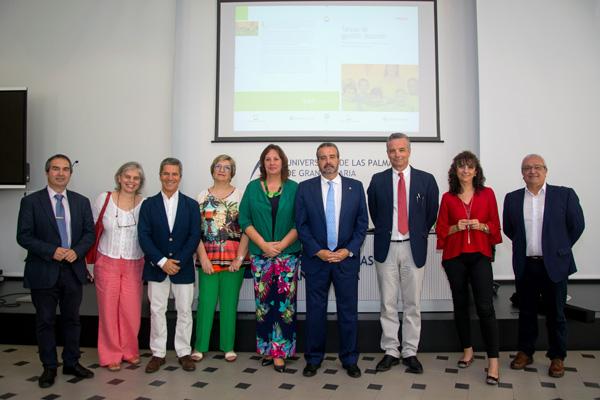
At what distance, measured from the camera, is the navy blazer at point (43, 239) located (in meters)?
2.71

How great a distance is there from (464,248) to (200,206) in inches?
71.9

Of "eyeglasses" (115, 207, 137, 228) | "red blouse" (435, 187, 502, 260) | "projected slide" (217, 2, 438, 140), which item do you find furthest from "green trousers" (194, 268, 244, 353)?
"projected slide" (217, 2, 438, 140)

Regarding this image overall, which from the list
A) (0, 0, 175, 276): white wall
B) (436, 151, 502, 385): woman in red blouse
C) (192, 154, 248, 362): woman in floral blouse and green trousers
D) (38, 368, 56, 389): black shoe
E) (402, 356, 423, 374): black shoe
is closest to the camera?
(38, 368, 56, 389): black shoe

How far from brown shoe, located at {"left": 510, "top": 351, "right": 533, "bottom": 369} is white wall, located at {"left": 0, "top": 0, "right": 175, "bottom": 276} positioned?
3924 millimetres

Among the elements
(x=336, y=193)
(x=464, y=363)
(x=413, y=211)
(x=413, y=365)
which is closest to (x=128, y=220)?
(x=336, y=193)

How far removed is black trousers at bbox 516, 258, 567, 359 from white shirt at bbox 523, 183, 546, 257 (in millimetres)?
75

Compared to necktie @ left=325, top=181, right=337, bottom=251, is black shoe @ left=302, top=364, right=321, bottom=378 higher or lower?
lower

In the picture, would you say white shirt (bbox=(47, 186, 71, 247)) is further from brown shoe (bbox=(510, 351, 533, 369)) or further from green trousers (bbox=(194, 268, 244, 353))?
brown shoe (bbox=(510, 351, 533, 369))

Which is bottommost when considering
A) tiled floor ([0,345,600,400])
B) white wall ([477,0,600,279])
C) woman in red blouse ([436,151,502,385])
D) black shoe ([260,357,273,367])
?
tiled floor ([0,345,600,400])

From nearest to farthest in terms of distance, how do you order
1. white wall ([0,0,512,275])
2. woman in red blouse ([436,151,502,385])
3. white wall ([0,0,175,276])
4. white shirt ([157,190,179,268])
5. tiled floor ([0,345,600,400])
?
1. tiled floor ([0,345,600,400])
2. woman in red blouse ([436,151,502,385])
3. white shirt ([157,190,179,268])
4. white wall ([0,0,512,275])
5. white wall ([0,0,175,276])

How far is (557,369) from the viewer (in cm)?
289

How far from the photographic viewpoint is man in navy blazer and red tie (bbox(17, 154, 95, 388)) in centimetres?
274

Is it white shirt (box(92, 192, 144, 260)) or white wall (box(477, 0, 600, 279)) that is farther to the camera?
white wall (box(477, 0, 600, 279))

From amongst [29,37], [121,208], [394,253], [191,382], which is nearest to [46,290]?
[121,208]
